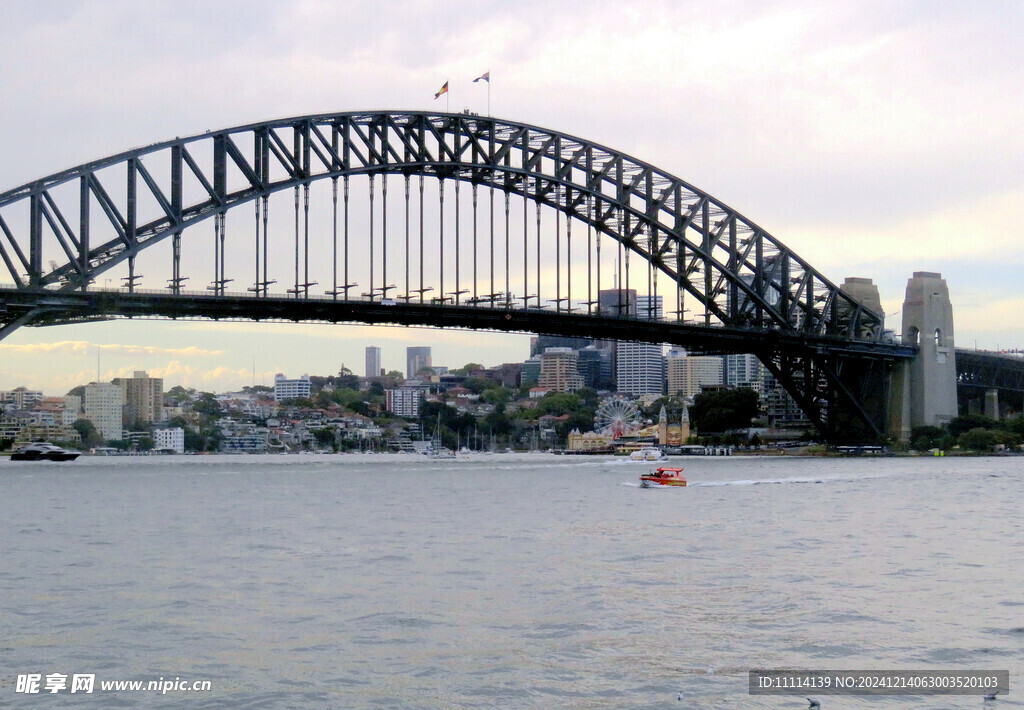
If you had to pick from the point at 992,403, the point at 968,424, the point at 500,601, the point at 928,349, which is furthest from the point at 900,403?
the point at 500,601

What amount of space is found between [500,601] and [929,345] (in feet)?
309

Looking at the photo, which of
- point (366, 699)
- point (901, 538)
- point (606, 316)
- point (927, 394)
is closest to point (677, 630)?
point (366, 699)

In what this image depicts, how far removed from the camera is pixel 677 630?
2192 cm

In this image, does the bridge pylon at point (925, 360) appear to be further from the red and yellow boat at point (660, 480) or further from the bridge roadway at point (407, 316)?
the red and yellow boat at point (660, 480)

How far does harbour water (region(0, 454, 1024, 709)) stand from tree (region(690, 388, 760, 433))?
115 metres

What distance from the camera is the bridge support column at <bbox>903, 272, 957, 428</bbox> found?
113 meters

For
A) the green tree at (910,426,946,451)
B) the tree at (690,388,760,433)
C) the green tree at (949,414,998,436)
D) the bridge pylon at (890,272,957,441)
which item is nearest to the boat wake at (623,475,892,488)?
the green tree at (910,426,946,451)

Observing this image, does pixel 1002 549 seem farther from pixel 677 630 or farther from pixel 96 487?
pixel 96 487

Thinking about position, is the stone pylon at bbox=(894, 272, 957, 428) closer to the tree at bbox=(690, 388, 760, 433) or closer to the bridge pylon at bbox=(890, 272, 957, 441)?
the bridge pylon at bbox=(890, 272, 957, 441)

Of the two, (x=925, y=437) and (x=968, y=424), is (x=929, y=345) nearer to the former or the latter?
(x=925, y=437)

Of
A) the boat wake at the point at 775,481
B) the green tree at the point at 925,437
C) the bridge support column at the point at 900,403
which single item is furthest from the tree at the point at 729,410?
the boat wake at the point at 775,481

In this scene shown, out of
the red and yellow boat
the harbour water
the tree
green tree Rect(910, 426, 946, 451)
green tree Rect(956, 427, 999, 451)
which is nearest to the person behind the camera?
the harbour water

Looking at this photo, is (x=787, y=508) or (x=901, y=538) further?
(x=787, y=508)

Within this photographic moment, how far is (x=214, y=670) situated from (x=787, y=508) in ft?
107
